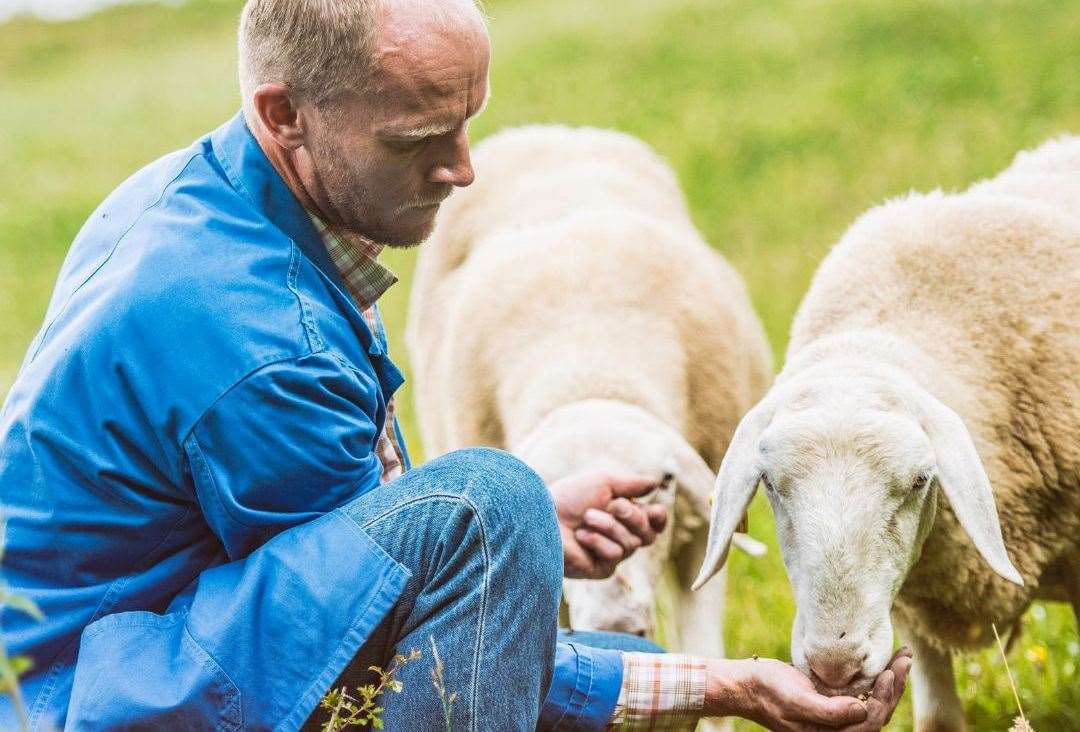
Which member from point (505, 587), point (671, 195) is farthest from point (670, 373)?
point (505, 587)

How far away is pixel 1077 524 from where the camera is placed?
137 inches

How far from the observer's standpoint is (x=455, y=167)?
2.89 m

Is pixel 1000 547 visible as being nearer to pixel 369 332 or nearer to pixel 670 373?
pixel 369 332

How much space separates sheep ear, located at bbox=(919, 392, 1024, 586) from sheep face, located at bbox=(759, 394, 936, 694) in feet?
0.18

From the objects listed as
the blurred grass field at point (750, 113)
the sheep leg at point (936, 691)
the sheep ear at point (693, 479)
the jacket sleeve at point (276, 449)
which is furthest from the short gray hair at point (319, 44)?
the blurred grass field at point (750, 113)

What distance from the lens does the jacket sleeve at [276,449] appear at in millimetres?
2416

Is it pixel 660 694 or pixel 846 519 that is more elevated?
pixel 846 519

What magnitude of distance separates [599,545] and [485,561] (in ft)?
2.91

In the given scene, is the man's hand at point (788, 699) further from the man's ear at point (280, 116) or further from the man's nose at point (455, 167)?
the man's ear at point (280, 116)

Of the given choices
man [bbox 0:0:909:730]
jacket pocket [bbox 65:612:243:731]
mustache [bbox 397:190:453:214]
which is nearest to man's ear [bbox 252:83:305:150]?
man [bbox 0:0:909:730]

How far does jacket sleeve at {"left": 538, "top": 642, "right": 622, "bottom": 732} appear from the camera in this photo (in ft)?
9.21

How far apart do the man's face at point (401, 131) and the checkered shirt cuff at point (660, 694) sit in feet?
3.41

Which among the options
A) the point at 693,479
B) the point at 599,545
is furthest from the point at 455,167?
the point at 693,479

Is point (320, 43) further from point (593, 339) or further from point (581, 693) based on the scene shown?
point (593, 339)
